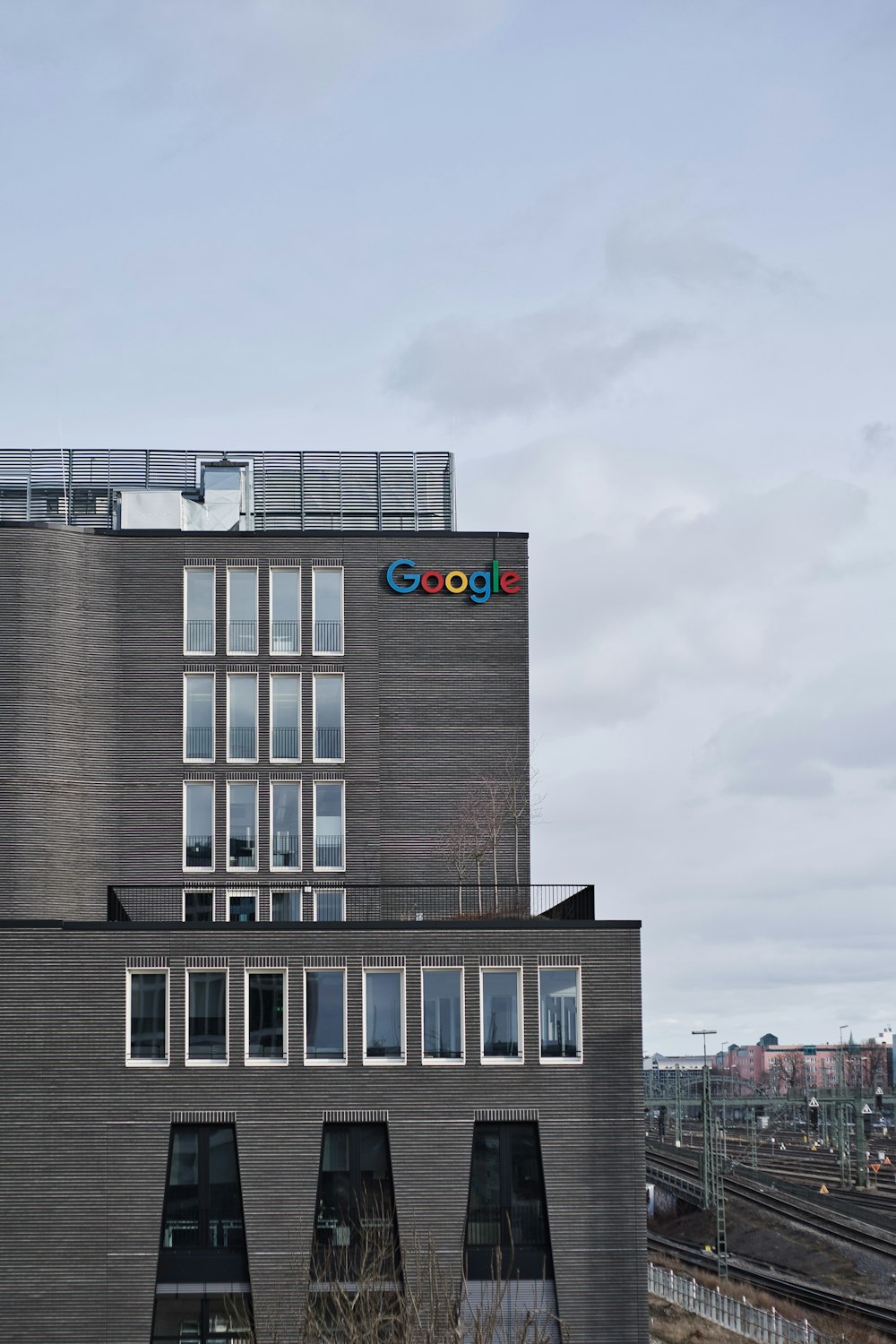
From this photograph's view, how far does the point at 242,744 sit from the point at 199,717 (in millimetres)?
1597

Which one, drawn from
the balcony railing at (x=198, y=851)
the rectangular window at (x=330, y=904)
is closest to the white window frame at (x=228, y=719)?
the balcony railing at (x=198, y=851)

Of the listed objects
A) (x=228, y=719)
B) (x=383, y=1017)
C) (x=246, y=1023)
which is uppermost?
(x=228, y=719)

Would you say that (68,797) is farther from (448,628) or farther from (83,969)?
(448,628)

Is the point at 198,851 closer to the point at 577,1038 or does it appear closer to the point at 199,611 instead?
the point at 199,611

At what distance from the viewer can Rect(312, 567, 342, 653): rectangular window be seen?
174 ft

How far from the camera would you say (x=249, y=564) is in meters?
52.8

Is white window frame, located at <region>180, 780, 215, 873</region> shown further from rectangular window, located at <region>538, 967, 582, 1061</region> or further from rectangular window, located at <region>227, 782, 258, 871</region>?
rectangular window, located at <region>538, 967, 582, 1061</region>

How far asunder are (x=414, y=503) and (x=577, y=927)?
66.8ft

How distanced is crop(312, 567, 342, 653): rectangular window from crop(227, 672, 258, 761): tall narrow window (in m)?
2.42

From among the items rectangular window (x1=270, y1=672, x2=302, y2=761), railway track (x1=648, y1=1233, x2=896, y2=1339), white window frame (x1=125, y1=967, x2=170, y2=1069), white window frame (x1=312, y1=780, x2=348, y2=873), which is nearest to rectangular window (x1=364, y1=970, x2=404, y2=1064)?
white window frame (x1=125, y1=967, x2=170, y2=1069)

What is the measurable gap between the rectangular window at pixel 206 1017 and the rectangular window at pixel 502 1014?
6720mm

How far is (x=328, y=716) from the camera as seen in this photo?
5272cm

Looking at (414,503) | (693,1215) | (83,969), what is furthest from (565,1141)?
(693,1215)

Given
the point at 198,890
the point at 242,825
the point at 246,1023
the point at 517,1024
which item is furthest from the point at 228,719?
the point at 517,1024
